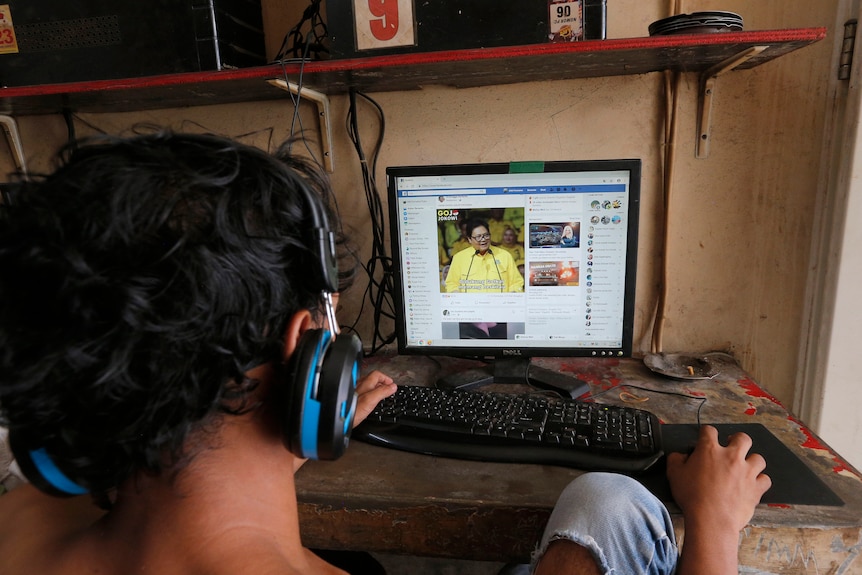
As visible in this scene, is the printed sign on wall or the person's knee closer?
the person's knee

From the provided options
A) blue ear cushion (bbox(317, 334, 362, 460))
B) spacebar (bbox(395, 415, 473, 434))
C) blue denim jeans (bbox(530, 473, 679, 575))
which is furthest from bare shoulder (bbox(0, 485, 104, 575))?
blue denim jeans (bbox(530, 473, 679, 575))

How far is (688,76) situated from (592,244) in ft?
1.63

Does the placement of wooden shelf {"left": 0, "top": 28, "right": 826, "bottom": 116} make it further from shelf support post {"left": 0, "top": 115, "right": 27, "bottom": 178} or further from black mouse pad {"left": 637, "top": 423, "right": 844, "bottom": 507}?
black mouse pad {"left": 637, "top": 423, "right": 844, "bottom": 507}

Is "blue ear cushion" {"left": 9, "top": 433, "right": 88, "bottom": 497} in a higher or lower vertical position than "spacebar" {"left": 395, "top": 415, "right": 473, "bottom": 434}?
higher

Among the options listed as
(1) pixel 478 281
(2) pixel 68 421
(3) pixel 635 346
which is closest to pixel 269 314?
(2) pixel 68 421

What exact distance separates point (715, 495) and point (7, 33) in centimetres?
155

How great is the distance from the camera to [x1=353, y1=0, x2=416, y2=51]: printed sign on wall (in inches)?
38.2

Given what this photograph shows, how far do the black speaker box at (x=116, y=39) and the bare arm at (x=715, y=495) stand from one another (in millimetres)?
1117

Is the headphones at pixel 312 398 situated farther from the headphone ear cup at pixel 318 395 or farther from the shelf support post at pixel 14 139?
the shelf support post at pixel 14 139

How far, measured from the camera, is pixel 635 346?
1.37m

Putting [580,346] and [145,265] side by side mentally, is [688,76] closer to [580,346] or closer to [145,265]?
[580,346]

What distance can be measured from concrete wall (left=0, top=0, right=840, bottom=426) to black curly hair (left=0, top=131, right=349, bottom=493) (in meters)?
0.76

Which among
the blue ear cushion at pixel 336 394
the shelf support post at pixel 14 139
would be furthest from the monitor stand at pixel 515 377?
the shelf support post at pixel 14 139

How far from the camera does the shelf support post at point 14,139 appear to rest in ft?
4.67
